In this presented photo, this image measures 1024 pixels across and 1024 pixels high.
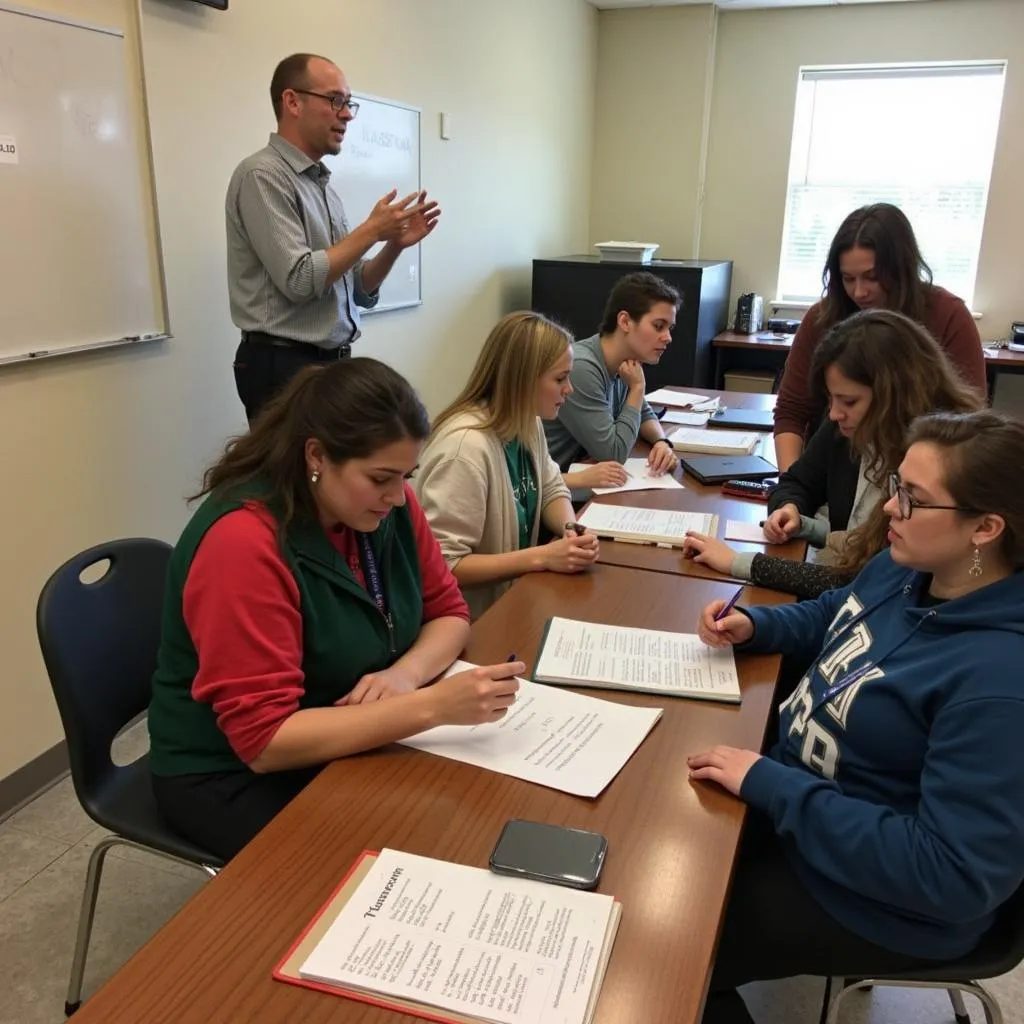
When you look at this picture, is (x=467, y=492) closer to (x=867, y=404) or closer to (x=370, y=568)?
(x=370, y=568)

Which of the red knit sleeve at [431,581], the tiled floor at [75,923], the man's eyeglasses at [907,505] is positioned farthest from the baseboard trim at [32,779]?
the man's eyeglasses at [907,505]

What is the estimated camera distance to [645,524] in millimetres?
2070

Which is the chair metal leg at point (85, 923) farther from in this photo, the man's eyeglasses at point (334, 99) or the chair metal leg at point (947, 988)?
the man's eyeglasses at point (334, 99)

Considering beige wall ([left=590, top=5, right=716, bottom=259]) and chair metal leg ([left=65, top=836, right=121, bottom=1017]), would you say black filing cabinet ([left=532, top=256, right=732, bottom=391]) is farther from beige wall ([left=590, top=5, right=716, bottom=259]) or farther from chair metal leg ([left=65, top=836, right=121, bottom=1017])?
chair metal leg ([left=65, top=836, right=121, bottom=1017])

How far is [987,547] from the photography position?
3.50ft

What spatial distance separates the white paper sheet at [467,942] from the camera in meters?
0.78

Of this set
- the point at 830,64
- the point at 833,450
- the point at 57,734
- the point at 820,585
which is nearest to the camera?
the point at 820,585

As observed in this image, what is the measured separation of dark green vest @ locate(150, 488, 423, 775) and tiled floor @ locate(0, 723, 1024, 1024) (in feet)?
1.90

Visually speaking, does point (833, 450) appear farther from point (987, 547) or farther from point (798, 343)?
point (987, 547)

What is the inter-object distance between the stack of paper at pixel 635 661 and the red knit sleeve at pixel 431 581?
0.17 meters

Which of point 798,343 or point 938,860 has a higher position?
point 798,343

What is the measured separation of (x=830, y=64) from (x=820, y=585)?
4.53 metres

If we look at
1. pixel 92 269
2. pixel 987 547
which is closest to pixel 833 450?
pixel 987 547

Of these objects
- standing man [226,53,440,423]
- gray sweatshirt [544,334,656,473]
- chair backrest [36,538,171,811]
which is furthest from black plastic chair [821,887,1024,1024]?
standing man [226,53,440,423]
